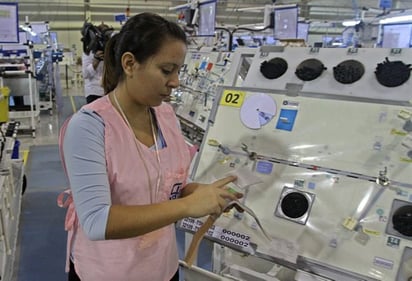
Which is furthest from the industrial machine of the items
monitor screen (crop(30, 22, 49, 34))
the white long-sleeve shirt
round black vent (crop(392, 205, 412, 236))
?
monitor screen (crop(30, 22, 49, 34))

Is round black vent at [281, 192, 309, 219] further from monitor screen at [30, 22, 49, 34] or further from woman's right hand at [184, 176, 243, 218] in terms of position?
monitor screen at [30, 22, 49, 34]

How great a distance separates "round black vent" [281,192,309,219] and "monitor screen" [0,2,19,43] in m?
4.73

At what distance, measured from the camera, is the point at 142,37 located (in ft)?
3.20

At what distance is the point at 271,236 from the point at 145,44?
86cm

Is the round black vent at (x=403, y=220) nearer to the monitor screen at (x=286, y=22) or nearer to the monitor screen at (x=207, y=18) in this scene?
the monitor screen at (x=286, y=22)

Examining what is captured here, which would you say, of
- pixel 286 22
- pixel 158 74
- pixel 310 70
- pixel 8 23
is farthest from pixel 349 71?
Result: pixel 8 23

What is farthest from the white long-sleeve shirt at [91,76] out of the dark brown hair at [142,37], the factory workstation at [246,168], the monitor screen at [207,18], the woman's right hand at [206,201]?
the woman's right hand at [206,201]

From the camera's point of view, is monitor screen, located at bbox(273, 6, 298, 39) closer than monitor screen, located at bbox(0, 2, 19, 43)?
Yes

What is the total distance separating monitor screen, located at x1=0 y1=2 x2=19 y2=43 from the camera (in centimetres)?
493

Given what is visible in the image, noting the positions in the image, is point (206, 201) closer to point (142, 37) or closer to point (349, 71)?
point (142, 37)

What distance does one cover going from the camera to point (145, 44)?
97cm

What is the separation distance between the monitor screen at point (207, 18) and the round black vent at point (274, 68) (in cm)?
277

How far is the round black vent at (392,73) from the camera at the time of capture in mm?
1536

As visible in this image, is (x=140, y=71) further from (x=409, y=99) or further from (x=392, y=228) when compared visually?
(x=409, y=99)
